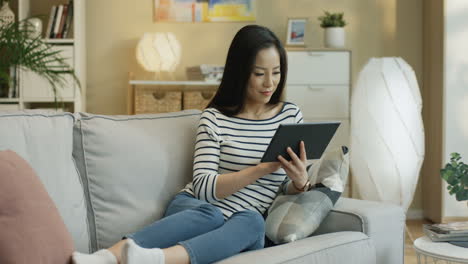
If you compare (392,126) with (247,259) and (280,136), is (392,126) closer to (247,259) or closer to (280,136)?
(280,136)

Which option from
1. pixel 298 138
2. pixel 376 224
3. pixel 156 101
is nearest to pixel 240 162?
pixel 298 138

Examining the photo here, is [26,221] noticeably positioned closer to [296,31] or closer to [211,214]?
[211,214]

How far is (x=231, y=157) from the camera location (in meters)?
2.32

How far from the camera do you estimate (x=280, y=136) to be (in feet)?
6.91

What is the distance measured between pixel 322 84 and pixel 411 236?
1.16m

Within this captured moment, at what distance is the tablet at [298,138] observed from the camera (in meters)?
2.11

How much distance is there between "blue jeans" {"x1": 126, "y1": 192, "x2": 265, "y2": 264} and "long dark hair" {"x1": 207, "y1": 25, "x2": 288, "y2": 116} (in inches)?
19.1

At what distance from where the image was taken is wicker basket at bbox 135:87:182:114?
471 cm

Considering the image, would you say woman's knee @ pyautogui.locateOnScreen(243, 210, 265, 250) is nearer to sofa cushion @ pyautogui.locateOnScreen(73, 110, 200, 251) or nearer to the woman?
the woman

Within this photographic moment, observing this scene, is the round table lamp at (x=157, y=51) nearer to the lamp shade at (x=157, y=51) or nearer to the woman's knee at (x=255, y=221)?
the lamp shade at (x=157, y=51)

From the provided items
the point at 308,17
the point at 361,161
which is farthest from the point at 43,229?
the point at 308,17

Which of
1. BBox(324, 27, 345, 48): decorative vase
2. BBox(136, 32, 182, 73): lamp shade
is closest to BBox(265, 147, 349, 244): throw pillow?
BBox(324, 27, 345, 48): decorative vase

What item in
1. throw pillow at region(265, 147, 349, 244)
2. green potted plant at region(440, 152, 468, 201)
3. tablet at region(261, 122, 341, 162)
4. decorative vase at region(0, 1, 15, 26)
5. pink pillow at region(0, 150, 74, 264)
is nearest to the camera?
pink pillow at region(0, 150, 74, 264)

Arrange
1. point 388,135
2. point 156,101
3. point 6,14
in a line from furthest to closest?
point 156,101, point 6,14, point 388,135
